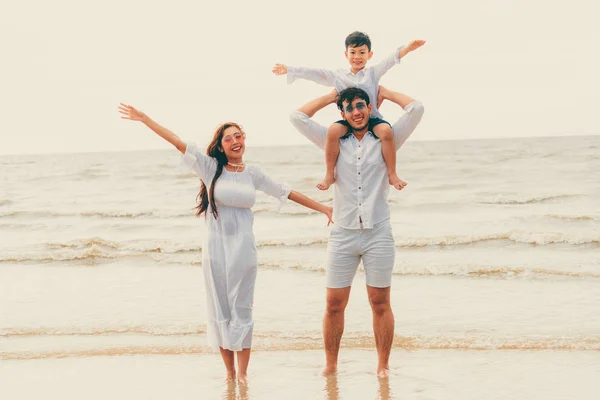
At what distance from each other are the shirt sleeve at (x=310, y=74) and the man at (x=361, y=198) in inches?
4.6

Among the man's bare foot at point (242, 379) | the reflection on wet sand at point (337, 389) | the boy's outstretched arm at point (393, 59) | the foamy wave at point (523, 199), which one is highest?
the boy's outstretched arm at point (393, 59)

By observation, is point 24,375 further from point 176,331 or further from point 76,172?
point 76,172

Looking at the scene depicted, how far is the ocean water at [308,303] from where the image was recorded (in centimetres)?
573

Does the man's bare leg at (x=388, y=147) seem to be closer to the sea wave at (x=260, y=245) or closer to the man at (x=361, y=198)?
the man at (x=361, y=198)

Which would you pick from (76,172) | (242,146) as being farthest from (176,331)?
(76,172)

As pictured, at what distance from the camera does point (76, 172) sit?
3688cm

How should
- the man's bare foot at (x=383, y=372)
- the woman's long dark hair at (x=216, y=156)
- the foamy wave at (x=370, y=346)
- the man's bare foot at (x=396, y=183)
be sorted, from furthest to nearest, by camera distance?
the foamy wave at (x=370, y=346)
the man's bare foot at (x=383, y=372)
the woman's long dark hair at (x=216, y=156)
the man's bare foot at (x=396, y=183)

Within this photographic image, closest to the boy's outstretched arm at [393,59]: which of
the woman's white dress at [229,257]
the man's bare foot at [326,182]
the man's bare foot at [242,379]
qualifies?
the man's bare foot at [326,182]

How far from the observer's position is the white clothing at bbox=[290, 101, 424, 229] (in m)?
5.14

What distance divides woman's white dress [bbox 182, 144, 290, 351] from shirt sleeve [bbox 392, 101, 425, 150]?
1.19 m

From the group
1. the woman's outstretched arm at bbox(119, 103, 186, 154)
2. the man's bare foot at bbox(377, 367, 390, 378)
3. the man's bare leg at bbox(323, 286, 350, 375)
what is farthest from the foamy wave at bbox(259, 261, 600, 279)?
the woman's outstretched arm at bbox(119, 103, 186, 154)

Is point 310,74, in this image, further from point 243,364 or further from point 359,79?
point 243,364

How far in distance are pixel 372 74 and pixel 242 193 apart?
4.34ft

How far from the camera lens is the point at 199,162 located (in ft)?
17.2
